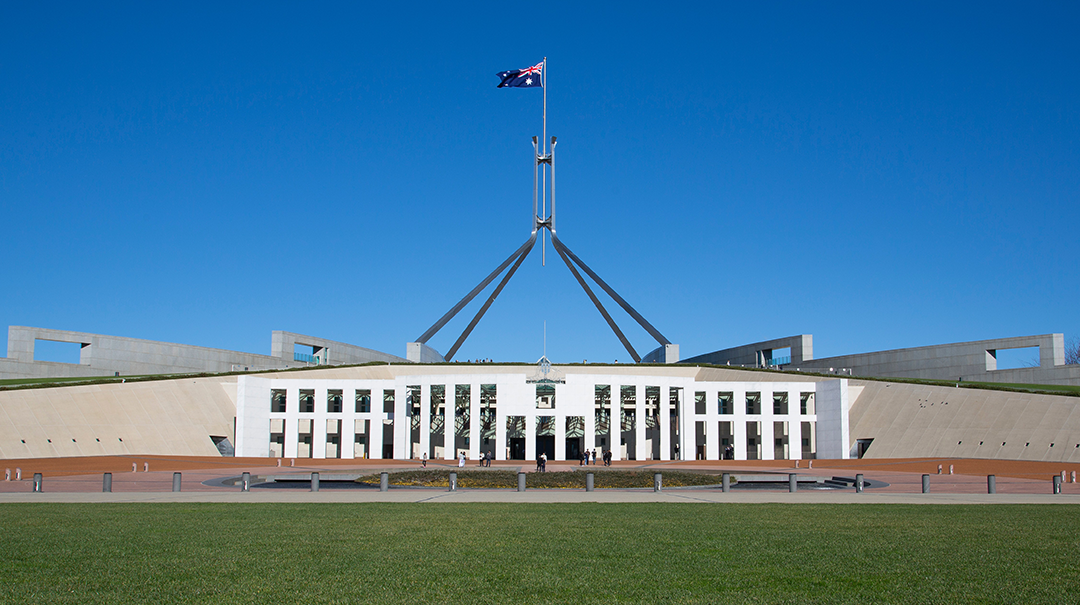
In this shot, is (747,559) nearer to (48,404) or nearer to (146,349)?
(48,404)

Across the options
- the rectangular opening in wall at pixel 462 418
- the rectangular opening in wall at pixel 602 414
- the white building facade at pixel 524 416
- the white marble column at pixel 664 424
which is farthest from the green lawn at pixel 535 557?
the rectangular opening in wall at pixel 602 414

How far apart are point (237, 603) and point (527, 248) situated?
2449 inches

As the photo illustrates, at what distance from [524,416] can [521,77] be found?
24052 millimetres

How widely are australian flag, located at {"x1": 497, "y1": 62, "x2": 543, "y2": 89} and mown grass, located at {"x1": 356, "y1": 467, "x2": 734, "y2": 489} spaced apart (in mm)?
34854

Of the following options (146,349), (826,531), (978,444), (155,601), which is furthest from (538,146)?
(155,601)

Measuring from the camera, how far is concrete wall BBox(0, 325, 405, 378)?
177 feet

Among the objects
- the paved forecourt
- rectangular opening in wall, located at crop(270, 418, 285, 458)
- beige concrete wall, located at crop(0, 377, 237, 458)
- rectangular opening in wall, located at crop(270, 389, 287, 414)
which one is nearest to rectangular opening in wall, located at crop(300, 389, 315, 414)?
rectangular opening in wall, located at crop(270, 389, 287, 414)

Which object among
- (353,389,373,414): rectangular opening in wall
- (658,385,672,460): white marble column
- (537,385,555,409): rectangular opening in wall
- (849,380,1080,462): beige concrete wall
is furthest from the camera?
(353,389,373,414): rectangular opening in wall

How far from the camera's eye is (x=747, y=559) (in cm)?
969

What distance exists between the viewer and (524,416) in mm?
49906

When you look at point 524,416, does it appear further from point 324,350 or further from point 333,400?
point 324,350

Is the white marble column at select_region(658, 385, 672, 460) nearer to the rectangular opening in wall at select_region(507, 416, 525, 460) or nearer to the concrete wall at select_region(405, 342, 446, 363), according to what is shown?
the rectangular opening in wall at select_region(507, 416, 525, 460)

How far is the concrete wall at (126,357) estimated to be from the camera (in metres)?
54.0

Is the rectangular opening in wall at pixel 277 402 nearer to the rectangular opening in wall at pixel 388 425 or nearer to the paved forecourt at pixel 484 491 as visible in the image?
the rectangular opening in wall at pixel 388 425
